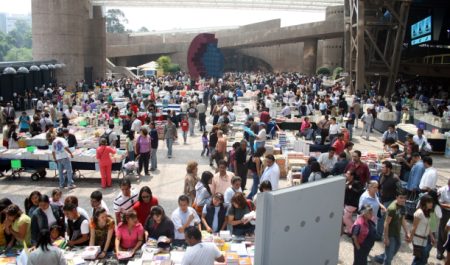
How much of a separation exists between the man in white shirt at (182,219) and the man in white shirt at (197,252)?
1430mm

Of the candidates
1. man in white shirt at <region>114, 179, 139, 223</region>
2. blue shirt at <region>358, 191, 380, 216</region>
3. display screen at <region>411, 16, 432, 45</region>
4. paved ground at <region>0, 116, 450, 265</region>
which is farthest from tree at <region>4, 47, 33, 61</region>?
blue shirt at <region>358, 191, 380, 216</region>

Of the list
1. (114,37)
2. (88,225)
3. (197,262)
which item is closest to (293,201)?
(197,262)

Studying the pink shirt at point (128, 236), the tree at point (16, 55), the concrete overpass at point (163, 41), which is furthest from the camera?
the tree at point (16, 55)

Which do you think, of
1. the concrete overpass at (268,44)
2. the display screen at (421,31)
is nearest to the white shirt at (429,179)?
the display screen at (421,31)

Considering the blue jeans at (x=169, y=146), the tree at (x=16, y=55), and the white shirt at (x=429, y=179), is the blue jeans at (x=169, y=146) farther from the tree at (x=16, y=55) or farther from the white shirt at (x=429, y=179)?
the tree at (x=16, y=55)

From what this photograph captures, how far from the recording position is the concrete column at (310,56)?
1934 inches

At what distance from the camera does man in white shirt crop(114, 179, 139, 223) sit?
7.13 meters

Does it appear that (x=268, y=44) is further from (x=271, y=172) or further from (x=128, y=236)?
(x=128, y=236)

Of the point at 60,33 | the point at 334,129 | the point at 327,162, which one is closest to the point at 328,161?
the point at 327,162

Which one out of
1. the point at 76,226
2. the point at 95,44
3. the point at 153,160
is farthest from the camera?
the point at 95,44

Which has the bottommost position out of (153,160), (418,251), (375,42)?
(418,251)

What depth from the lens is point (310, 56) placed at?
163 feet

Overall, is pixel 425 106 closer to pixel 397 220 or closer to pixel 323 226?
pixel 397 220

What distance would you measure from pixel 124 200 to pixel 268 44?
48.6 m
